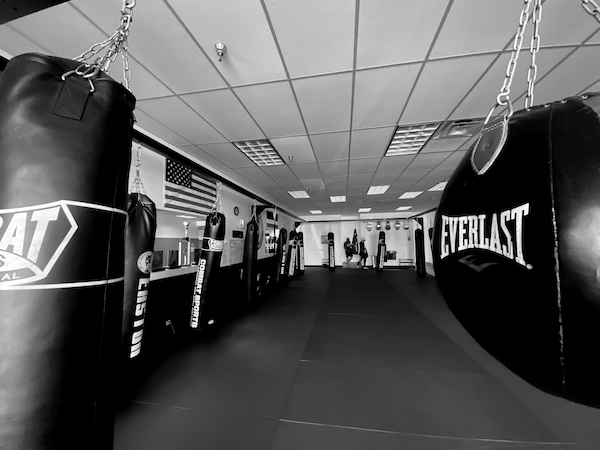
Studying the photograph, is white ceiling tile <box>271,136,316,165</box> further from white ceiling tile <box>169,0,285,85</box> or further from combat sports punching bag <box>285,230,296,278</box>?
combat sports punching bag <box>285,230,296,278</box>

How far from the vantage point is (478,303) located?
53cm

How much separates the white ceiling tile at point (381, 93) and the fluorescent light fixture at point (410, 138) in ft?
1.17

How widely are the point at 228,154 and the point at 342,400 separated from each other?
358 cm

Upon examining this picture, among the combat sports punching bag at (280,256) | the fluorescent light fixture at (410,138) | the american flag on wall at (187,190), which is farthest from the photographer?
the combat sports punching bag at (280,256)

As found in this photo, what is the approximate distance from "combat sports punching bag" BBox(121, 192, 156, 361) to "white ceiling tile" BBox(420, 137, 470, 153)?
381 centimetres

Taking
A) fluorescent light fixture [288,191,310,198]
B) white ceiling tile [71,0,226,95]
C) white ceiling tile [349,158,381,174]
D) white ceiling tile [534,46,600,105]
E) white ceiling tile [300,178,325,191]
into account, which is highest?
white ceiling tile [534,46,600,105]

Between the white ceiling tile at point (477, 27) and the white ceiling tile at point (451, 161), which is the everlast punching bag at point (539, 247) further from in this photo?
the white ceiling tile at point (451, 161)

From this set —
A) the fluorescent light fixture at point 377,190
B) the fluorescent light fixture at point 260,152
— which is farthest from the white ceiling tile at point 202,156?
the fluorescent light fixture at point 377,190

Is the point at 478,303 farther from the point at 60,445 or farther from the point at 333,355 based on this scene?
the point at 333,355

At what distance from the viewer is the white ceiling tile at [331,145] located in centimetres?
314

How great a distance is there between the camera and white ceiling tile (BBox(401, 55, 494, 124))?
1.91 m

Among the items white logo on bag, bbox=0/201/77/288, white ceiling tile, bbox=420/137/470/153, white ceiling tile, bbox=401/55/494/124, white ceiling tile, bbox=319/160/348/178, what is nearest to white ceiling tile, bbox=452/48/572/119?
white ceiling tile, bbox=401/55/494/124

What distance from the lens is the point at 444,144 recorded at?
11.5ft

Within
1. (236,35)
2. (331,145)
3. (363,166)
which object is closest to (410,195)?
(363,166)
